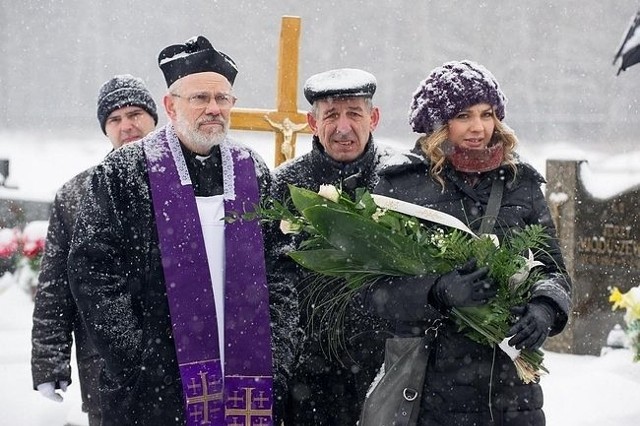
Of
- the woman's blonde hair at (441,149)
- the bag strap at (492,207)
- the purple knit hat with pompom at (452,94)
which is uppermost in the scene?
the purple knit hat with pompom at (452,94)

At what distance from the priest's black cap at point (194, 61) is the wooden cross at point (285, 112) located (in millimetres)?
2202

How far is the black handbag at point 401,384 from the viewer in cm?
288

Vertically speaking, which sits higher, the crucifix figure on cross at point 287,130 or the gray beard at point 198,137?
the crucifix figure on cross at point 287,130

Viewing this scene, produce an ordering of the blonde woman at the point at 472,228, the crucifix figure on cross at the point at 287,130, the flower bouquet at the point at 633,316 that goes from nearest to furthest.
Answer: the blonde woman at the point at 472,228 < the crucifix figure on cross at the point at 287,130 < the flower bouquet at the point at 633,316

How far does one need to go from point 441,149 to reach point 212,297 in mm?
947

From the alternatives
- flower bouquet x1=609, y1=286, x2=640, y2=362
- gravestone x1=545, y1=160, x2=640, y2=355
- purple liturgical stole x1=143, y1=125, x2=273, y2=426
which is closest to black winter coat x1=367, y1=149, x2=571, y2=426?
purple liturgical stole x1=143, y1=125, x2=273, y2=426

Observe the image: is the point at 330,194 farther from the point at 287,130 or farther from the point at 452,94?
the point at 287,130

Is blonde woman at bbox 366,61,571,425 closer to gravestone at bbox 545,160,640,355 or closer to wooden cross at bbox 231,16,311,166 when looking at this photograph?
wooden cross at bbox 231,16,311,166

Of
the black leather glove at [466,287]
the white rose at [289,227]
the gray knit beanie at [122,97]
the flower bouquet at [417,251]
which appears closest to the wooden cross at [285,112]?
the gray knit beanie at [122,97]

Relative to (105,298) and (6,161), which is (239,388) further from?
(6,161)

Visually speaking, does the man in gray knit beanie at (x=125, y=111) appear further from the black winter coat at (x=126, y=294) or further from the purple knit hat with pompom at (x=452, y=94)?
the purple knit hat with pompom at (x=452, y=94)

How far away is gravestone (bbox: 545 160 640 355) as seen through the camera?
888 centimetres

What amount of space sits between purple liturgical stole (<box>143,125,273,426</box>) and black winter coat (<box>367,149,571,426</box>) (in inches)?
27.2

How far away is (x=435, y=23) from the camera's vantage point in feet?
74.9
